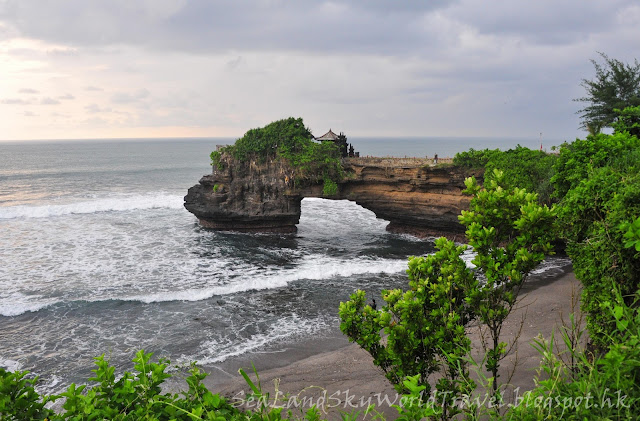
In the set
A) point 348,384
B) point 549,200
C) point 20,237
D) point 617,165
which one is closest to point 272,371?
point 348,384

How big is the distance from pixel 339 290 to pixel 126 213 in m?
26.0

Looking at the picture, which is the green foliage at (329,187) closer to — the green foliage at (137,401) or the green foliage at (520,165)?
the green foliage at (520,165)

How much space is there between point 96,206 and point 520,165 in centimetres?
3538

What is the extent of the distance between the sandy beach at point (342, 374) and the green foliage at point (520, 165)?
378 inches

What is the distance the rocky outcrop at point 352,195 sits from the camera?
85.6 feet

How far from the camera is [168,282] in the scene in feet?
64.8

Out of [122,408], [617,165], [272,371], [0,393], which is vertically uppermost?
[617,165]

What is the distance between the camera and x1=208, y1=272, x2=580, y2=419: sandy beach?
411 inches

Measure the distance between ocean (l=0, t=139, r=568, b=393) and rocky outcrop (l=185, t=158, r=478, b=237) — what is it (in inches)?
48.6

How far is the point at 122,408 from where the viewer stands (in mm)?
3984

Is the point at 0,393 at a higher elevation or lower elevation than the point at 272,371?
higher

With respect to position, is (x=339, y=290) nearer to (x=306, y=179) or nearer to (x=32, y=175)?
(x=306, y=179)

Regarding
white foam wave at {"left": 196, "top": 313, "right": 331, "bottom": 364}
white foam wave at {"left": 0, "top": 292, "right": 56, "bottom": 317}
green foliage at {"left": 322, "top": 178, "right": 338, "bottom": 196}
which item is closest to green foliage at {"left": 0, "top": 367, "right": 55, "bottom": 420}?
white foam wave at {"left": 196, "top": 313, "right": 331, "bottom": 364}

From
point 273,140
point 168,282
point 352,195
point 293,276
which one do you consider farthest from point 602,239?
point 273,140
